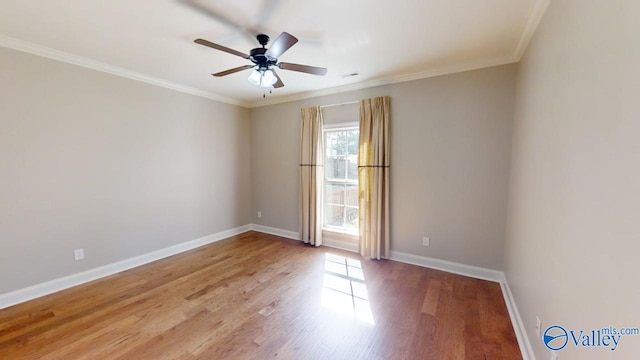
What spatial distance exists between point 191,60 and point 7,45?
1596 millimetres

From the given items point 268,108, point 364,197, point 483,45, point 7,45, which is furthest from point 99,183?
point 483,45

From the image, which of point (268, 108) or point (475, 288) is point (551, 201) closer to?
point (475, 288)

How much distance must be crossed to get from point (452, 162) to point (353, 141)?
1483 millimetres

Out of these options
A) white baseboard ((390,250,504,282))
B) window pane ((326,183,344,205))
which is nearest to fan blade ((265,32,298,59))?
window pane ((326,183,344,205))

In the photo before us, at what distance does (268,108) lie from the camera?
15.7ft

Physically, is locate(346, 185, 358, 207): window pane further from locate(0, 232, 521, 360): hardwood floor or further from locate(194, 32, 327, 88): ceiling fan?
locate(194, 32, 327, 88): ceiling fan

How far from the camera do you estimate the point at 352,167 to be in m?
4.09

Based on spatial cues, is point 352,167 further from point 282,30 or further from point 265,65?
point 282,30

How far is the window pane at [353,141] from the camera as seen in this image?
3986 mm

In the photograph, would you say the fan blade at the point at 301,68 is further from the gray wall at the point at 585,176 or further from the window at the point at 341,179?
the gray wall at the point at 585,176

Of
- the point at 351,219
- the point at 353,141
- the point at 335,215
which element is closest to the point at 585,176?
the point at 353,141

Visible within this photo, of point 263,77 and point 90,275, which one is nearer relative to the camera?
point 263,77

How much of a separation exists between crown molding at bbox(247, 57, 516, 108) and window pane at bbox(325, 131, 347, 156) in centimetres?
66

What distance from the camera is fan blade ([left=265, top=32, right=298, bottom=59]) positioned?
1.87 metres
